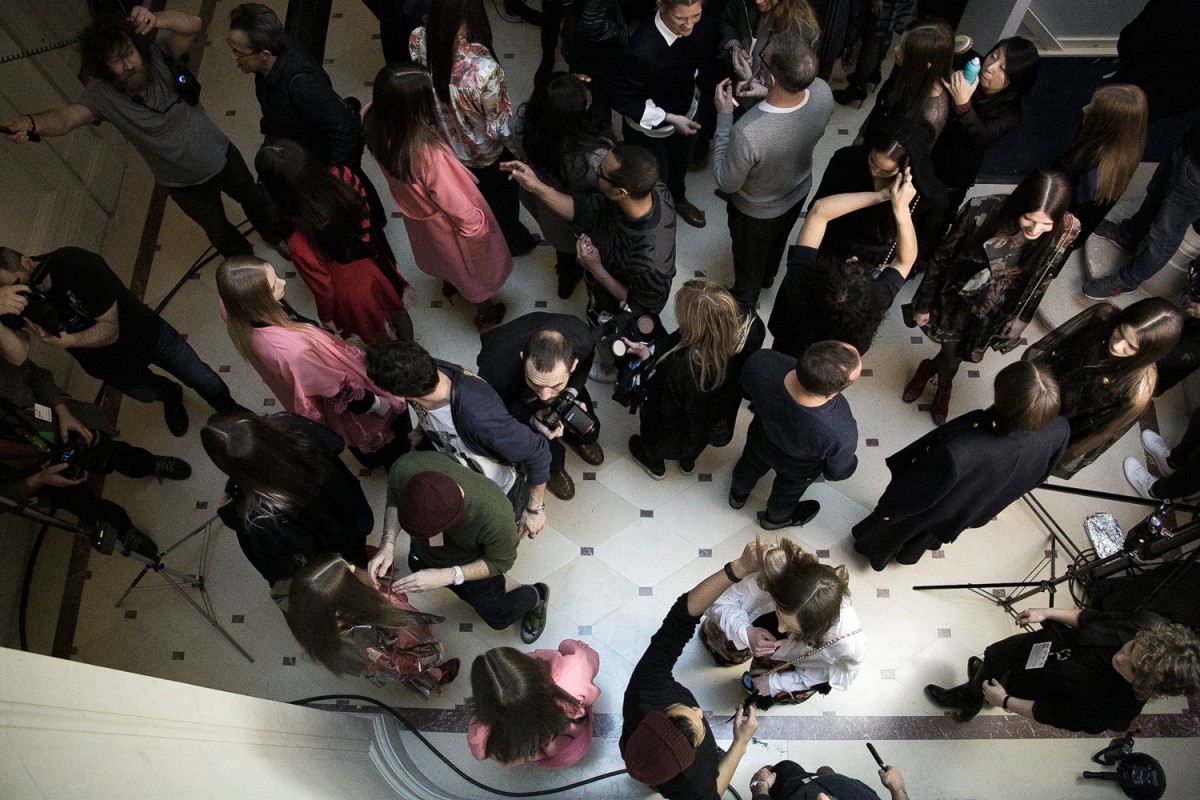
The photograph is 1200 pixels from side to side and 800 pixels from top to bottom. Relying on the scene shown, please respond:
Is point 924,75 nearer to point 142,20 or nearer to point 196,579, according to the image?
point 142,20

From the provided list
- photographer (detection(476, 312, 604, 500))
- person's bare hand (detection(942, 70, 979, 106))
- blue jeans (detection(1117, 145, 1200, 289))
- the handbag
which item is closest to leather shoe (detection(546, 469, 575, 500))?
photographer (detection(476, 312, 604, 500))

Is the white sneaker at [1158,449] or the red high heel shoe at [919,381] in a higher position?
the white sneaker at [1158,449]

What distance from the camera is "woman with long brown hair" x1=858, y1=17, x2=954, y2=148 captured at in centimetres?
357

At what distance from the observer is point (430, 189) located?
353 centimetres

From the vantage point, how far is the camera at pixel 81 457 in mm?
3523

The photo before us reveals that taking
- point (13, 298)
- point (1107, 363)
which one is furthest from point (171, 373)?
point (1107, 363)

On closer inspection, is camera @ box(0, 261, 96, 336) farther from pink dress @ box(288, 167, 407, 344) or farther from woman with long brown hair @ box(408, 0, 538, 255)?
woman with long brown hair @ box(408, 0, 538, 255)

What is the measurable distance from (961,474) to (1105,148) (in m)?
1.61

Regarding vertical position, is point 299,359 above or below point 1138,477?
above

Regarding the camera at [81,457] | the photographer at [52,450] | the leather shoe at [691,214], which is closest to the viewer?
the photographer at [52,450]

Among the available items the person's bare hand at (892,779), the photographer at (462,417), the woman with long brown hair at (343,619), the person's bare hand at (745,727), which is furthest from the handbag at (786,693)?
the woman with long brown hair at (343,619)

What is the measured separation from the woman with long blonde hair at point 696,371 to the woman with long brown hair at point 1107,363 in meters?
1.21

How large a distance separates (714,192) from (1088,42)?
3438mm

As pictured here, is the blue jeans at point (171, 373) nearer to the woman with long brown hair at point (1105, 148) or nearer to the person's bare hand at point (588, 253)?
the person's bare hand at point (588, 253)
